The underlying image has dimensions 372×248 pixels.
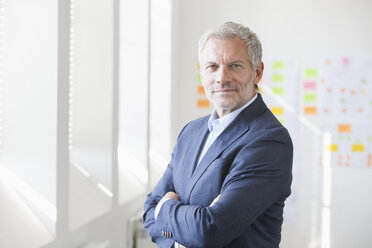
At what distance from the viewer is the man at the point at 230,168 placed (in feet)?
5.83

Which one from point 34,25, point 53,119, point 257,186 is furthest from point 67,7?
point 257,186

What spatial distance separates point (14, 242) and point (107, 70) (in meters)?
1.25

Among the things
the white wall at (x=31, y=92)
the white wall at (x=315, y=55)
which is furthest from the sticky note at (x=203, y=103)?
the white wall at (x=31, y=92)

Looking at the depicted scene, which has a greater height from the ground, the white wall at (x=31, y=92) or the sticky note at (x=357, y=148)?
the white wall at (x=31, y=92)

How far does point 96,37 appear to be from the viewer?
292 centimetres

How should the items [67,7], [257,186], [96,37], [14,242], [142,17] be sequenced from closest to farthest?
[257,186] → [14,242] → [67,7] → [96,37] → [142,17]

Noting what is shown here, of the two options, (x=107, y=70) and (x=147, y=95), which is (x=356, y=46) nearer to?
(x=147, y=95)

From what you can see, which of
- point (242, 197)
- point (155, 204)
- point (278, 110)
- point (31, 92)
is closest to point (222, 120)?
point (242, 197)

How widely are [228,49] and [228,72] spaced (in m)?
0.09

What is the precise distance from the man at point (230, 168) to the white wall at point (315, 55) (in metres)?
2.30

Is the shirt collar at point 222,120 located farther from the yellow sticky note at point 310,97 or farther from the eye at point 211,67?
the yellow sticky note at point 310,97

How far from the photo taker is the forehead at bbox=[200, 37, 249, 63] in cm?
196

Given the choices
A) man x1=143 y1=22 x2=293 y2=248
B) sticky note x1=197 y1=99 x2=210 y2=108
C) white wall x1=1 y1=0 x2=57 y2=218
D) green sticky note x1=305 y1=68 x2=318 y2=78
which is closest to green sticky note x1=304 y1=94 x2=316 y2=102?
green sticky note x1=305 y1=68 x2=318 y2=78

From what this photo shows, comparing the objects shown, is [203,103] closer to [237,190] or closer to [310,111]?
[310,111]
